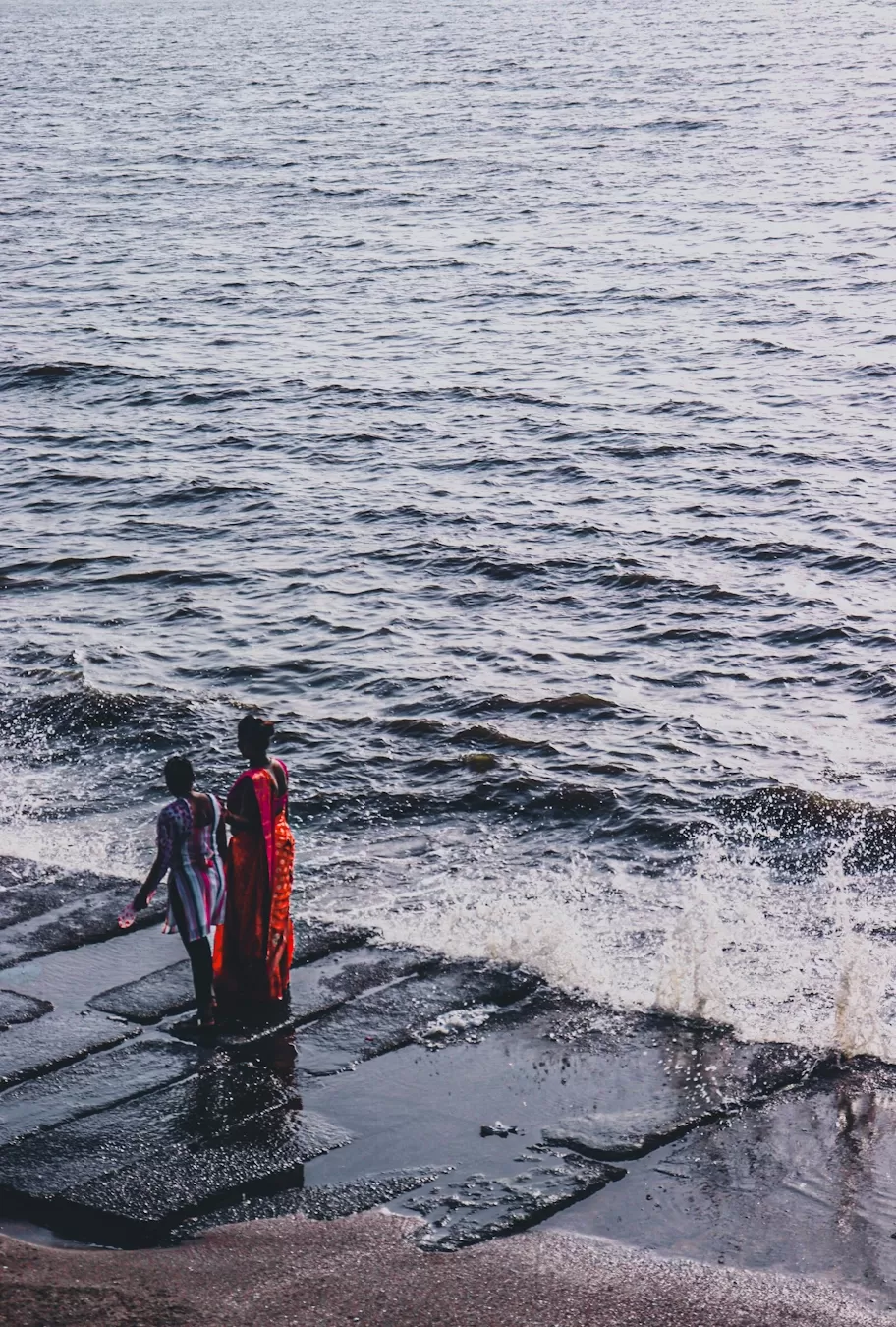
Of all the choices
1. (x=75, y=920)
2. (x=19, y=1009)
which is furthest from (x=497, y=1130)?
(x=75, y=920)

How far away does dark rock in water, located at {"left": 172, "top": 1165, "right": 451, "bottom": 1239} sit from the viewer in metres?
7.17

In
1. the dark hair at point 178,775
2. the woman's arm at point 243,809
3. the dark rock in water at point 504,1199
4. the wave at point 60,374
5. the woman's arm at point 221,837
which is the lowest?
the dark rock in water at point 504,1199

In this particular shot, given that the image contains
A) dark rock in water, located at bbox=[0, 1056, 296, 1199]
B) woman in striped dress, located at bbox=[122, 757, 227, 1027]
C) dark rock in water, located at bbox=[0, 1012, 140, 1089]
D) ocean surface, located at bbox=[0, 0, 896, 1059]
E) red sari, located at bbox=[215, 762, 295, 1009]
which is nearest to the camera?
dark rock in water, located at bbox=[0, 1056, 296, 1199]

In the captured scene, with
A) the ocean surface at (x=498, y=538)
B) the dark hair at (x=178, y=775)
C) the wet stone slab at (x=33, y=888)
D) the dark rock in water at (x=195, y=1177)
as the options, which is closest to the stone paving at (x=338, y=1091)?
the dark rock in water at (x=195, y=1177)

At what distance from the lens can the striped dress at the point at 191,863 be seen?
28.6 ft

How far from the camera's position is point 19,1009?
9.16 metres

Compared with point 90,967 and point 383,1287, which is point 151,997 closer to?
point 90,967

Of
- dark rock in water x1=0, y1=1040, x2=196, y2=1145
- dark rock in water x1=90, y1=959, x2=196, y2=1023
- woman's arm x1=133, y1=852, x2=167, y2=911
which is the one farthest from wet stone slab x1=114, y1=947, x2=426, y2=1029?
woman's arm x1=133, y1=852, x2=167, y2=911

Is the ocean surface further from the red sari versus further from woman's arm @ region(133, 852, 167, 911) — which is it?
woman's arm @ region(133, 852, 167, 911)

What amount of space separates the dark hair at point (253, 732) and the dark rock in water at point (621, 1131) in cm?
256

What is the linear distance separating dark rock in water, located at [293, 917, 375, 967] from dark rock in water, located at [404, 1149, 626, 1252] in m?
2.70

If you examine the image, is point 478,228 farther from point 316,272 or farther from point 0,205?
point 0,205

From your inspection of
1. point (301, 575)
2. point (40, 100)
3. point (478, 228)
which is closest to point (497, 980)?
point (301, 575)

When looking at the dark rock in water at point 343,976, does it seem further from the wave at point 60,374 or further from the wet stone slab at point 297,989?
the wave at point 60,374
